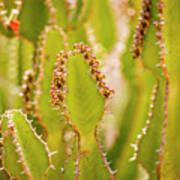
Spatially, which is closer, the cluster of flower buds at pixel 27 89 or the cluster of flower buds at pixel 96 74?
the cluster of flower buds at pixel 96 74

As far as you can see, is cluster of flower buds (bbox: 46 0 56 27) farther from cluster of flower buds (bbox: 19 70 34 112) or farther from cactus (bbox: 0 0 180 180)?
cluster of flower buds (bbox: 19 70 34 112)

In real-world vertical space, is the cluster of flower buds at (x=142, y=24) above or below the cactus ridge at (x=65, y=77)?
above

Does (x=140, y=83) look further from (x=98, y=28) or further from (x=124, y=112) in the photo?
(x=98, y=28)

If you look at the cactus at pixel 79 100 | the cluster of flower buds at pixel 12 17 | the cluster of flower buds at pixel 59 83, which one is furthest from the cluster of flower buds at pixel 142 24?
the cluster of flower buds at pixel 12 17

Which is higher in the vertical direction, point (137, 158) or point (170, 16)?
point (170, 16)

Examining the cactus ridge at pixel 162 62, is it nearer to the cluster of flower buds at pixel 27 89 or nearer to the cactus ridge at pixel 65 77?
the cactus ridge at pixel 65 77

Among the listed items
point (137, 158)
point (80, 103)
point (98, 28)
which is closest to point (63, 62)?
point (80, 103)

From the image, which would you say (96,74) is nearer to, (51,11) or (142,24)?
(142,24)
